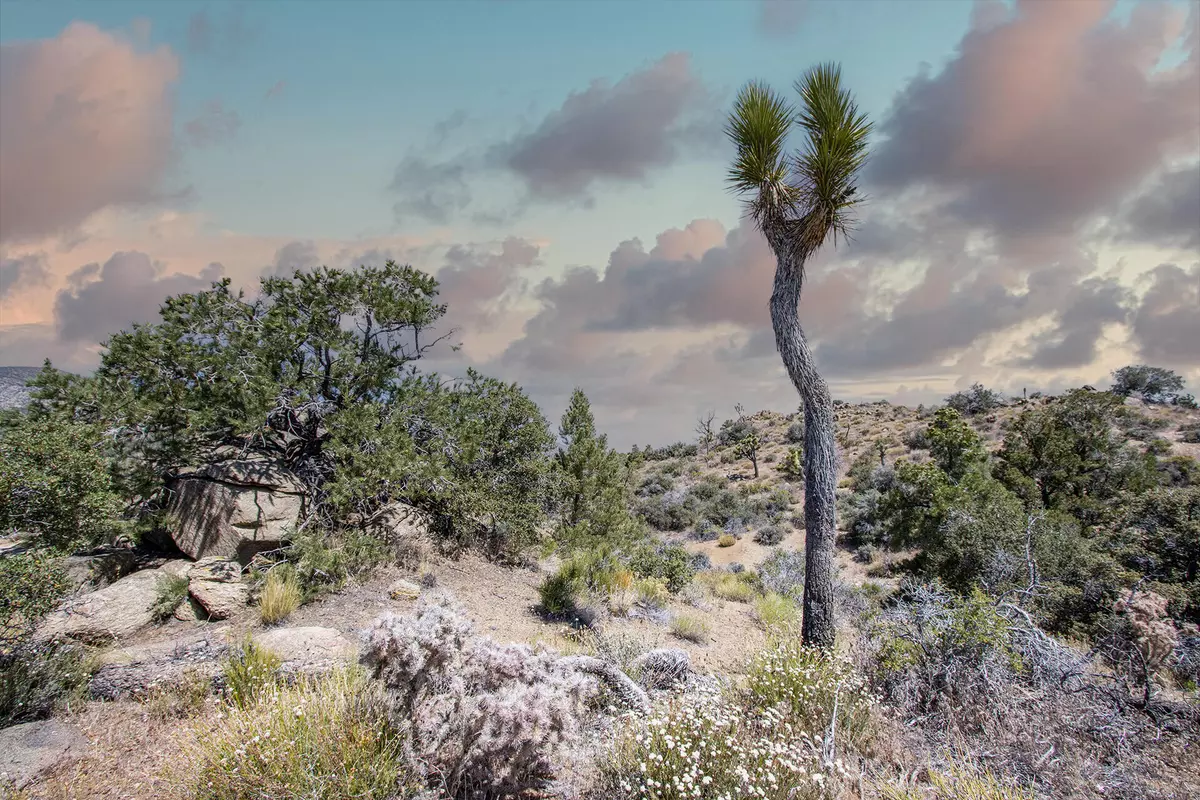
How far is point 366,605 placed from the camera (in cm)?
1037

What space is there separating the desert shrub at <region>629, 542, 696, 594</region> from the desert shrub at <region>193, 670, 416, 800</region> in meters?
10.5

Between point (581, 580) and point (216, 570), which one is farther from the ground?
point (216, 570)

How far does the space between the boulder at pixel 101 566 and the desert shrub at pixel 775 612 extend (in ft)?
41.3

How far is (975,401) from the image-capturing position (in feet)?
146

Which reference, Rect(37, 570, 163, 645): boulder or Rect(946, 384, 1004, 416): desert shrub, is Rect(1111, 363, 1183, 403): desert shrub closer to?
Rect(946, 384, 1004, 416): desert shrub

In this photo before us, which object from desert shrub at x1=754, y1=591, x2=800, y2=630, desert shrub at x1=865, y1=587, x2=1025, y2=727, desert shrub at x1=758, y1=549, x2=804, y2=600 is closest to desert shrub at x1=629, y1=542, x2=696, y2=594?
desert shrub at x1=754, y1=591, x2=800, y2=630

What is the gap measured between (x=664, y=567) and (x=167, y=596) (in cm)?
1007

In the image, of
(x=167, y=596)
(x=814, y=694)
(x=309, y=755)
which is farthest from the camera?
(x=167, y=596)

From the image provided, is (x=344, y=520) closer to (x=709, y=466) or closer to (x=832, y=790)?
(x=832, y=790)

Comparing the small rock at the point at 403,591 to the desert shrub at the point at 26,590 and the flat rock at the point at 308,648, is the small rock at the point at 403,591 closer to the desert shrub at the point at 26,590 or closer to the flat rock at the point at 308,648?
the flat rock at the point at 308,648

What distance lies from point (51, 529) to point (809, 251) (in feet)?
37.0

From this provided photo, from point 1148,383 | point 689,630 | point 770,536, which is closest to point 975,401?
point 1148,383

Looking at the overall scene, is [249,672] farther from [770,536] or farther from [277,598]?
[770,536]

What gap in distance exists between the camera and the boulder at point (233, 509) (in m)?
11.3
